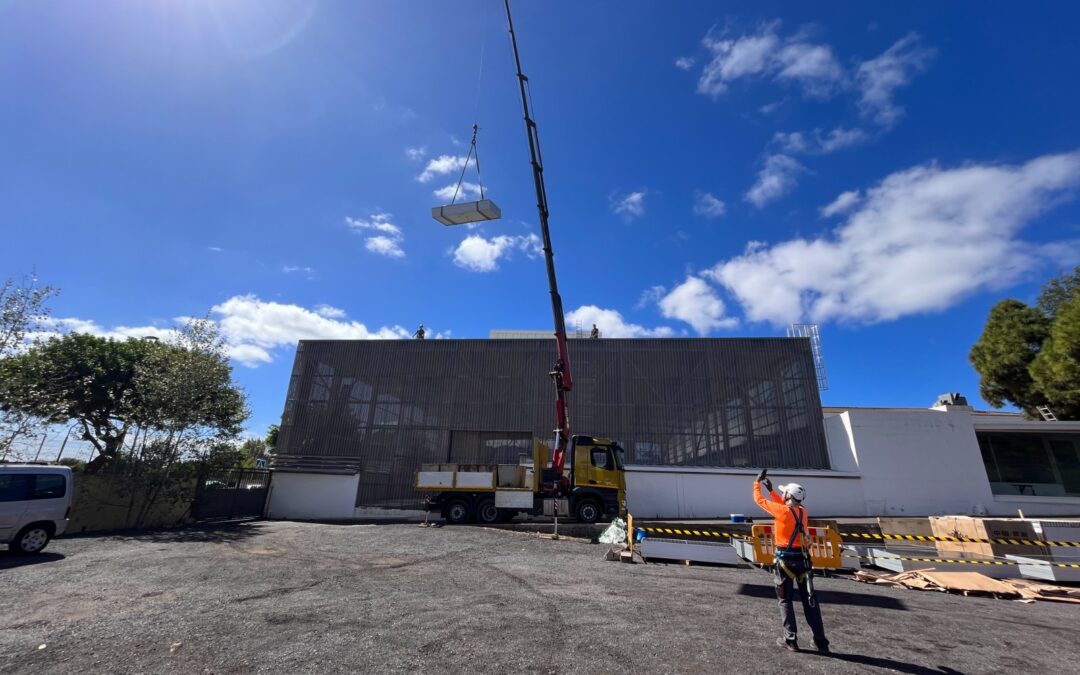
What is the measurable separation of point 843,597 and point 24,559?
1568cm

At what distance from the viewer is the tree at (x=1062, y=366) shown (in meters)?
17.3

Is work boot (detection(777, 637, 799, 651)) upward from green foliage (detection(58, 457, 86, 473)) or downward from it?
downward

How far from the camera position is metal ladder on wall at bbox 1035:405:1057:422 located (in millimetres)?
21484

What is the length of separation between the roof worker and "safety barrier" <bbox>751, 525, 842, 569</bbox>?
3.70 meters

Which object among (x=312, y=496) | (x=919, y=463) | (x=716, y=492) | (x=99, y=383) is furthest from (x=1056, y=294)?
(x=99, y=383)

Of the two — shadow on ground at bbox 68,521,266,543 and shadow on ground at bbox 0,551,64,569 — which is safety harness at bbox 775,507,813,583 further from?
shadow on ground at bbox 68,521,266,543

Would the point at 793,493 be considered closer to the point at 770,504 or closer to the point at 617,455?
the point at 770,504

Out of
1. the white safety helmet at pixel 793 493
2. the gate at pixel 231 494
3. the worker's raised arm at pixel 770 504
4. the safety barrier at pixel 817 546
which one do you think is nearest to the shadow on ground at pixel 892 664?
the worker's raised arm at pixel 770 504

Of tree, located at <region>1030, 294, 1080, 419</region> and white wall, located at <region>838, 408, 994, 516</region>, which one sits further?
white wall, located at <region>838, 408, 994, 516</region>

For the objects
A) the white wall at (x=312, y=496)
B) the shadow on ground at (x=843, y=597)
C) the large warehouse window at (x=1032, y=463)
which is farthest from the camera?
the white wall at (x=312, y=496)

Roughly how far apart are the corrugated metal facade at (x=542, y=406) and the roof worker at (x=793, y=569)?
676 inches

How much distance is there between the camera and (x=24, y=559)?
29.9 ft

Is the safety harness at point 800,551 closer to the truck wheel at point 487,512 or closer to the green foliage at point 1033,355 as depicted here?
the truck wheel at point 487,512

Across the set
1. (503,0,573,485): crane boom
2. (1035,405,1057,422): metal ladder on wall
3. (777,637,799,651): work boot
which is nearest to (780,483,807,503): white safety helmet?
(777,637,799,651): work boot
